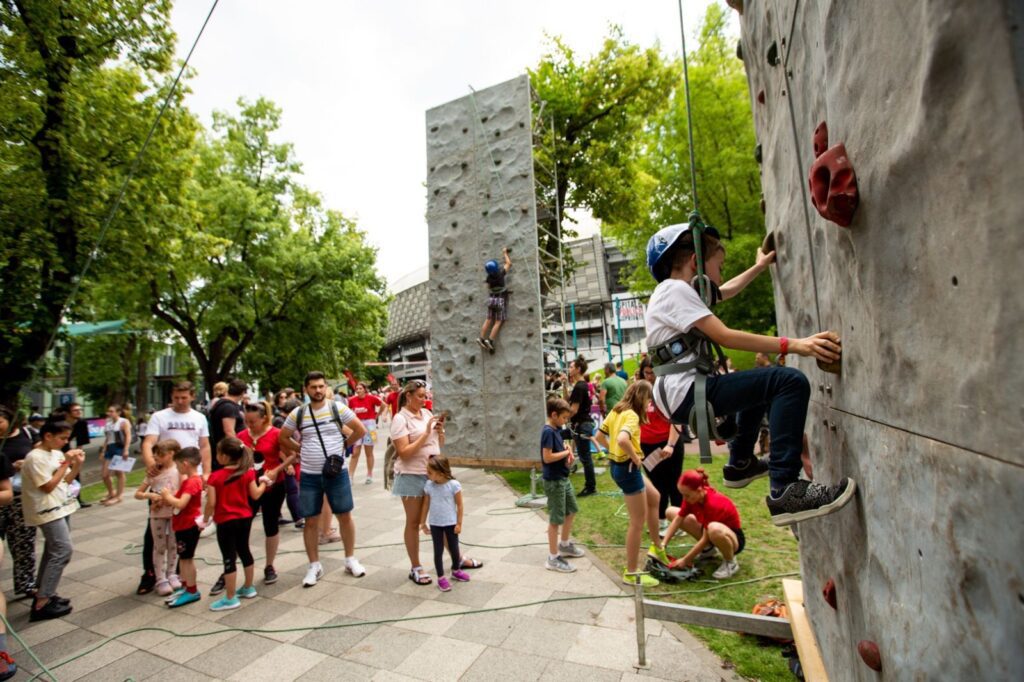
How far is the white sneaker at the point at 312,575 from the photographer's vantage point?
5.65m

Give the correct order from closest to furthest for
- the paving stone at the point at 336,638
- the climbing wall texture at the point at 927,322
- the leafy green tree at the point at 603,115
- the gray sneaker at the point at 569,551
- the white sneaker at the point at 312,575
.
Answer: the climbing wall texture at the point at 927,322, the paving stone at the point at 336,638, the white sneaker at the point at 312,575, the gray sneaker at the point at 569,551, the leafy green tree at the point at 603,115

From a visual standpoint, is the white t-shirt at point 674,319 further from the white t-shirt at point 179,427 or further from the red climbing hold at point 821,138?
the white t-shirt at point 179,427

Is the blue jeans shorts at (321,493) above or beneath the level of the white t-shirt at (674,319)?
beneath

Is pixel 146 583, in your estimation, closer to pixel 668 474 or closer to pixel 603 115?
pixel 668 474

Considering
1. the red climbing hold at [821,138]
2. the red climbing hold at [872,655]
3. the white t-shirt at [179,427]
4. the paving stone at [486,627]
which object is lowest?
the paving stone at [486,627]

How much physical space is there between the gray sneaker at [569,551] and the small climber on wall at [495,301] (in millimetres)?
6431

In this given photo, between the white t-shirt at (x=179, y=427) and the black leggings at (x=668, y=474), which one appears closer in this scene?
the white t-shirt at (x=179, y=427)

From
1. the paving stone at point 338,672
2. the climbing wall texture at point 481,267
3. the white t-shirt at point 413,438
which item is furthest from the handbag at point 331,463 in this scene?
the climbing wall texture at point 481,267

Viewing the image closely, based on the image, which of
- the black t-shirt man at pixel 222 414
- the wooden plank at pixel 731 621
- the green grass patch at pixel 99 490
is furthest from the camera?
the green grass patch at pixel 99 490

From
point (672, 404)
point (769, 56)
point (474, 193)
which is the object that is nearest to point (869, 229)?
point (672, 404)

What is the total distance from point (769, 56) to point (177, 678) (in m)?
5.81

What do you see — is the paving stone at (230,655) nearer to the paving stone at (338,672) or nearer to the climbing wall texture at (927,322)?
the paving stone at (338,672)

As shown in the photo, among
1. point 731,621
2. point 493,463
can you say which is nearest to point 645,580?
point 731,621

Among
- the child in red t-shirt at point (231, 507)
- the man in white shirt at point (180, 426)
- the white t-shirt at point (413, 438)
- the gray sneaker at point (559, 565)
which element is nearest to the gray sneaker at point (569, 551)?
the gray sneaker at point (559, 565)
